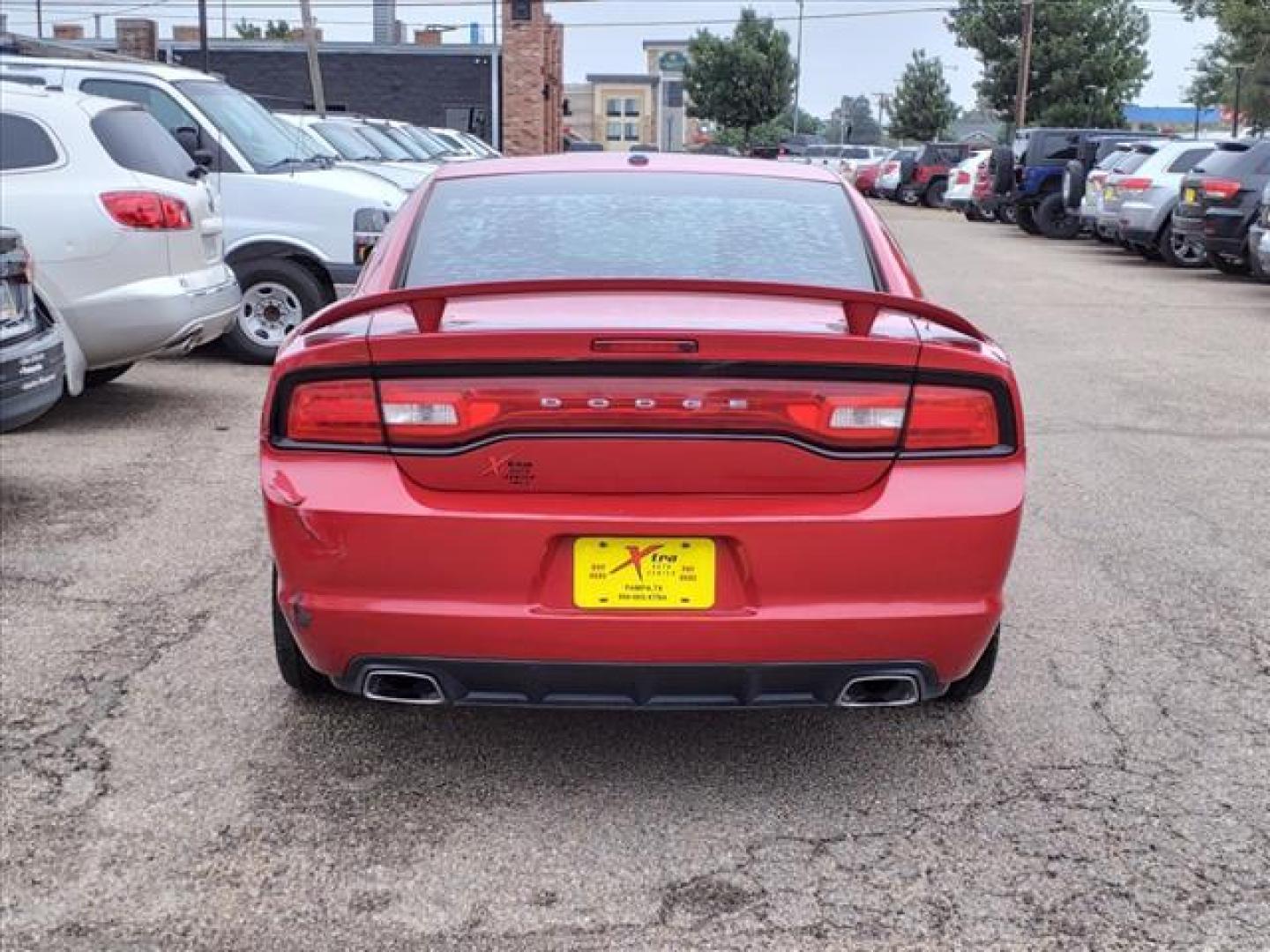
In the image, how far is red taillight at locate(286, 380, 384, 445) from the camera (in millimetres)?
3412

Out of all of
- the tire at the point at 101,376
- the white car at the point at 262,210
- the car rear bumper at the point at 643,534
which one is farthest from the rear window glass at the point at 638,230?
the white car at the point at 262,210

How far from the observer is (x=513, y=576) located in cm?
336

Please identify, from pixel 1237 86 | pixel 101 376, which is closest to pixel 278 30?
pixel 1237 86

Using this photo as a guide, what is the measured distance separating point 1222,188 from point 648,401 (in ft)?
50.6

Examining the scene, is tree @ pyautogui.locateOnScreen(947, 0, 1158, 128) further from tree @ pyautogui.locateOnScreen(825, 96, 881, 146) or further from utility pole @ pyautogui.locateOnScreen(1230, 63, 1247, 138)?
tree @ pyautogui.locateOnScreen(825, 96, 881, 146)

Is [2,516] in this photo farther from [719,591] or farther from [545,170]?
[719,591]

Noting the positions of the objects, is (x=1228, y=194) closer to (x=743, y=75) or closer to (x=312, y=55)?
(x=312, y=55)

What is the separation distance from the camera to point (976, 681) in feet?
14.0

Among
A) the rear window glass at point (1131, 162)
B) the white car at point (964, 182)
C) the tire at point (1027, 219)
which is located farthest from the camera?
the white car at point (964, 182)

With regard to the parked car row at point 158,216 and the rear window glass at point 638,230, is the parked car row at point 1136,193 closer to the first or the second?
the parked car row at point 158,216

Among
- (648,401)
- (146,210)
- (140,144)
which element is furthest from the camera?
(140,144)

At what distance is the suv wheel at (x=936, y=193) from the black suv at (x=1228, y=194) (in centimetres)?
2461

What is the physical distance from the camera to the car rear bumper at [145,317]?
320 inches

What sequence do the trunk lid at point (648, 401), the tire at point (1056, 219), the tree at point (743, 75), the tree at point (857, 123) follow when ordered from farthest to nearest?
the tree at point (857, 123), the tree at point (743, 75), the tire at point (1056, 219), the trunk lid at point (648, 401)
